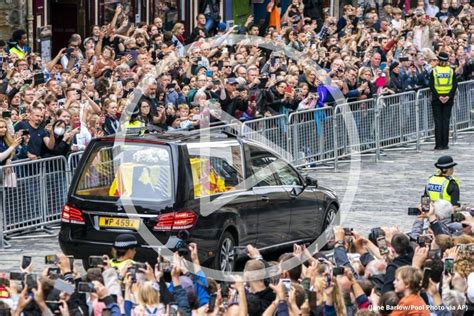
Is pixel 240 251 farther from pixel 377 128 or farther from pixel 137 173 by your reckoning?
pixel 377 128

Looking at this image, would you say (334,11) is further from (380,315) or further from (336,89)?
(380,315)

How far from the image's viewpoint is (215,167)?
65.3ft

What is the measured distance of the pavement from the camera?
2178 cm

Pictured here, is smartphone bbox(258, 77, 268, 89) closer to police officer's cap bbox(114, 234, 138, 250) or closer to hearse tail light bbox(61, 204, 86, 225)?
hearse tail light bbox(61, 204, 86, 225)

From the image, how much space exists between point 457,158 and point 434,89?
1.35 m

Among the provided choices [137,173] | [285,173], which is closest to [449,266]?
[137,173]

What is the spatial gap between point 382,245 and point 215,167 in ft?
10.3

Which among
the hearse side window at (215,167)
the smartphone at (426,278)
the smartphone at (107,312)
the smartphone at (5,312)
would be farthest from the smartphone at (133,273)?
the hearse side window at (215,167)

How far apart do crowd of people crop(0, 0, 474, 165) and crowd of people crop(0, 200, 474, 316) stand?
6423 mm

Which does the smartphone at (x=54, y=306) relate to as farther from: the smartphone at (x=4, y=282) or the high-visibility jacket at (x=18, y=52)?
the high-visibility jacket at (x=18, y=52)

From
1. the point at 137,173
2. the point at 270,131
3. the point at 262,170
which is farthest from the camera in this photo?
the point at 270,131

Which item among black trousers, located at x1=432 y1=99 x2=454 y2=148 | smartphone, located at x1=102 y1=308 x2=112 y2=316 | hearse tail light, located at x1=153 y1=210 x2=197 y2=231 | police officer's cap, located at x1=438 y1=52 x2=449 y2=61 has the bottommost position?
smartphone, located at x1=102 y1=308 x2=112 y2=316

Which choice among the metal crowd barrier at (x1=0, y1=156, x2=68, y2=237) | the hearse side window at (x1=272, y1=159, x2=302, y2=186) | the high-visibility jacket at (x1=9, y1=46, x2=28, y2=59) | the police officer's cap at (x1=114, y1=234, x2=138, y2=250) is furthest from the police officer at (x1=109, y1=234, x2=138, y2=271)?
the high-visibility jacket at (x1=9, y1=46, x2=28, y2=59)

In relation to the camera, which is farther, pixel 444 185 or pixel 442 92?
pixel 442 92
